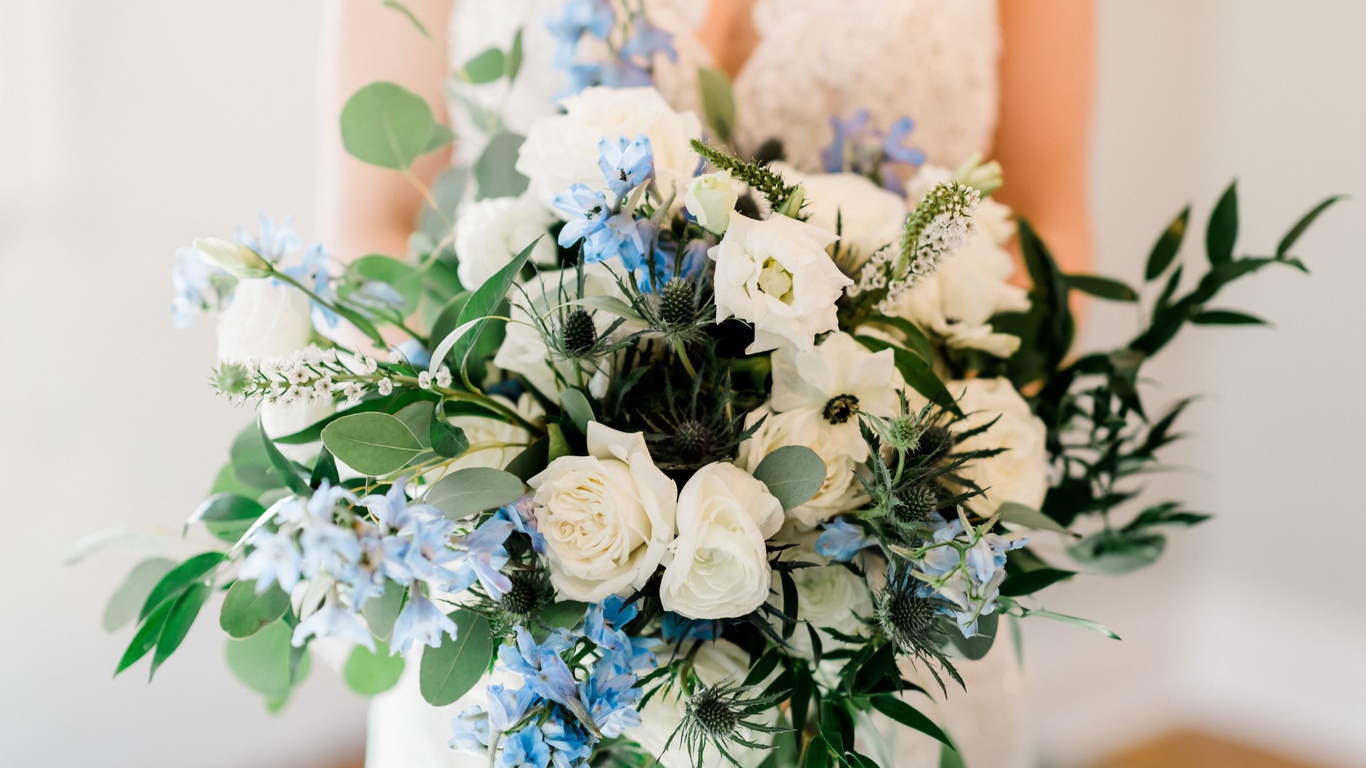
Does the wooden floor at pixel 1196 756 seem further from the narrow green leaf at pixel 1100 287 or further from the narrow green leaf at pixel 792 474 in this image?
the narrow green leaf at pixel 792 474

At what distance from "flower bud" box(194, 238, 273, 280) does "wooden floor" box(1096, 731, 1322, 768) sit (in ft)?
6.64

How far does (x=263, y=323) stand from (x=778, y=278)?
263 millimetres

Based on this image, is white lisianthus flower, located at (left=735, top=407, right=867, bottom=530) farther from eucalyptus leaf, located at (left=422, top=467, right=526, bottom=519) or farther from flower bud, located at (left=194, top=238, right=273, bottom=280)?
flower bud, located at (left=194, top=238, right=273, bottom=280)

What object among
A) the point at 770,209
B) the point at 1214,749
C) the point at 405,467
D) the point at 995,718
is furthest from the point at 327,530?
the point at 1214,749

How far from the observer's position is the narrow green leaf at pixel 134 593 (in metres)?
0.52

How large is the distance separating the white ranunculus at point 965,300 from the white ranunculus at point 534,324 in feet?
0.60

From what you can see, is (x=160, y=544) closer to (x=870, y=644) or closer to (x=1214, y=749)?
(x=870, y=644)

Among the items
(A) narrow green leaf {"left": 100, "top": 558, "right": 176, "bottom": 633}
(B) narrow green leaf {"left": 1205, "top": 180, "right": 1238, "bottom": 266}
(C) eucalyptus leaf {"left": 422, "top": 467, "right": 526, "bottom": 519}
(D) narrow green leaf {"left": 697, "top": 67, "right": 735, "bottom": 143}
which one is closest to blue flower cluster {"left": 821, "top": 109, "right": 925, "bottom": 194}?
(D) narrow green leaf {"left": 697, "top": 67, "right": 735, "bottom": 143}

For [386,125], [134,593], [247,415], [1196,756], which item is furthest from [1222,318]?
[1196,756]

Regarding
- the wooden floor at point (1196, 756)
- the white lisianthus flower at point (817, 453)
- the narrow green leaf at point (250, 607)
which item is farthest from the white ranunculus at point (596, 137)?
the wooden floor at point (1196, 756)

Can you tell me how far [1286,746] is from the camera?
194 cm

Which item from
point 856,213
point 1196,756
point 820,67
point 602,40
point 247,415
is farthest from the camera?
point 1196,756

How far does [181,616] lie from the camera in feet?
1.48

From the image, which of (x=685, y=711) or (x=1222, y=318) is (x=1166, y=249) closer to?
(x=1222, y=318)
